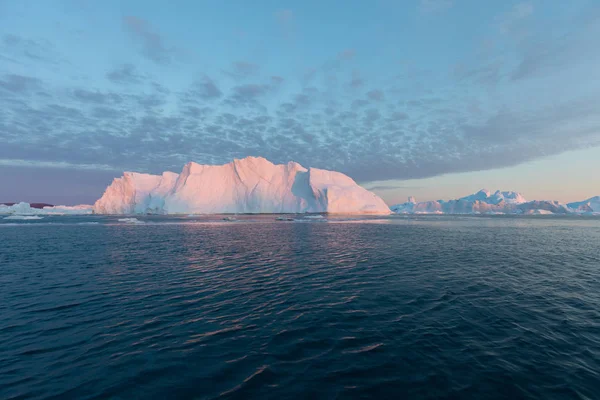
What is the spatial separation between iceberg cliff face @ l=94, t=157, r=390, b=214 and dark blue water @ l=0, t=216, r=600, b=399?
272 ft

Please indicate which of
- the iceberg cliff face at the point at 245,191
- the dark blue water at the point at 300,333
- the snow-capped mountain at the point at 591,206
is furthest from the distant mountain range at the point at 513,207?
the dark blue water at the point at 300,333

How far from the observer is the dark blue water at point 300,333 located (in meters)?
5.10

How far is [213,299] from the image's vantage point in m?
9.92

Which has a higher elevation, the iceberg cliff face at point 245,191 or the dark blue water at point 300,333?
the iceberg cliff face at point 245,191

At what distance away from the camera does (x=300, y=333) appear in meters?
7.20

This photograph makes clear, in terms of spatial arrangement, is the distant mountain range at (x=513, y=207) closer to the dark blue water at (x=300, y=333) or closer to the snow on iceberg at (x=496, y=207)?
the snow on iceberg at (x=496, y=207)

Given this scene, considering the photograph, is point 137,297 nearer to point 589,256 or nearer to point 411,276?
point 411,276

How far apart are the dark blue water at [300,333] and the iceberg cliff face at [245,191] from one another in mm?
83047

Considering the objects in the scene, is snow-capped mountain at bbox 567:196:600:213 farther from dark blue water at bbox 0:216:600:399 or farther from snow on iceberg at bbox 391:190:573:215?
dark blue water at bbox 0:216:600:399

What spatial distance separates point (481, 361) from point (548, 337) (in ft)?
8.68

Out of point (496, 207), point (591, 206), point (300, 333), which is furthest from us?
point (591, 206)

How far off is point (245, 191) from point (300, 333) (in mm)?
98007

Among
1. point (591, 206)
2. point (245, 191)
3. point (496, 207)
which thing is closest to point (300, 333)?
point (245, 191)

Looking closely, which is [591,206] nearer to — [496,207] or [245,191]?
[496,207]
